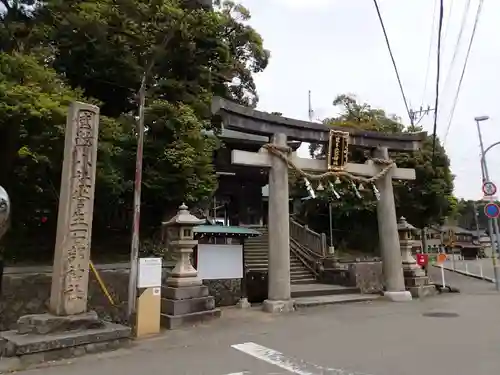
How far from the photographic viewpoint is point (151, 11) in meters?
13.0

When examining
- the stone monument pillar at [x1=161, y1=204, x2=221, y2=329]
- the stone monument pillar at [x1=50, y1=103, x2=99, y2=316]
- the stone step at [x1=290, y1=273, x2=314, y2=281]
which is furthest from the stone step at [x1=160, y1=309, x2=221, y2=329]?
the stone step at [x1=290, y1=273, x2=314, y2=281]

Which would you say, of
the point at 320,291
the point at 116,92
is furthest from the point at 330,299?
the point at 116,92

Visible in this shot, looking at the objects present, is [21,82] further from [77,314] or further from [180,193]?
[77,314]

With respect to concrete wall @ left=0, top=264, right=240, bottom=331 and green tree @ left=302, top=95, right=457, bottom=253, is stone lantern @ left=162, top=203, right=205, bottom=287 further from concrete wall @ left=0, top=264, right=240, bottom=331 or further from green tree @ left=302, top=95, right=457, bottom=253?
green tree @ left=302, top=95, right=457, bottom=253

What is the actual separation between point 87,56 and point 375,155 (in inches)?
446

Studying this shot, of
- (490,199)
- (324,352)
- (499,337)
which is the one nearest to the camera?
(324,352)

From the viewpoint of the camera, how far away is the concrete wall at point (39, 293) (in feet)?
31.7

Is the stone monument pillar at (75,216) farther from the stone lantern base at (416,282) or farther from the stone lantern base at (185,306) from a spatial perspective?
the stone lantern base at (416,282)

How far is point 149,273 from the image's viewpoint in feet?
27.6

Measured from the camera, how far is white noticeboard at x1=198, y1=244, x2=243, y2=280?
36.6ft

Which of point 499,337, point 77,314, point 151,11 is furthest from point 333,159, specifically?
point 77,314

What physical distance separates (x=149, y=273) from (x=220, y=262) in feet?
11.1

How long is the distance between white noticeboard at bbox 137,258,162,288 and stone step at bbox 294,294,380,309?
4.89 m

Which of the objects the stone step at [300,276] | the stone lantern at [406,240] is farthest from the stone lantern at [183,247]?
the stone lantern at [406,240]
